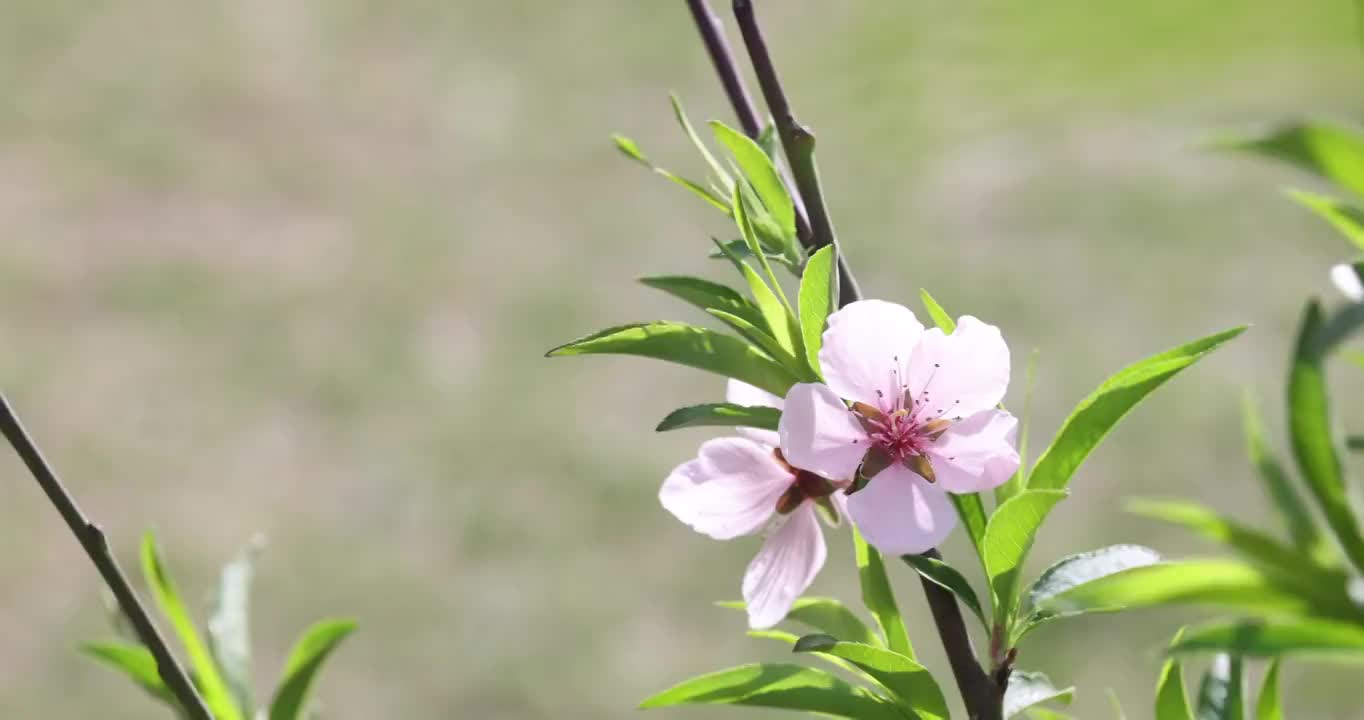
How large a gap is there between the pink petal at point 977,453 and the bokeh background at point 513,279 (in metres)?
1.96

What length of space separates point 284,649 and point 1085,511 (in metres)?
1.52

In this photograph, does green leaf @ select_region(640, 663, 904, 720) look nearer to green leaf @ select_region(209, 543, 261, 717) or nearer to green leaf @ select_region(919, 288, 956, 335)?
green leaf @ select_region(919, 288, 956, 335)

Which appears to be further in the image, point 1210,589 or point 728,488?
point 728,488

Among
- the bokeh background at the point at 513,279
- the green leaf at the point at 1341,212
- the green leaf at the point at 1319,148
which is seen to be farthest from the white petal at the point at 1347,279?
the bokeh background at the point at 513,279

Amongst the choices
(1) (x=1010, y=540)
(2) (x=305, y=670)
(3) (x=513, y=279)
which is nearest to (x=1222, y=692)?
(1) (x=1010, y=540)

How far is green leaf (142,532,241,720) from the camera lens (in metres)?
0.62

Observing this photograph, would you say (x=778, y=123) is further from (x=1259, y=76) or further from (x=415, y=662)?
(x=1259, y=76)

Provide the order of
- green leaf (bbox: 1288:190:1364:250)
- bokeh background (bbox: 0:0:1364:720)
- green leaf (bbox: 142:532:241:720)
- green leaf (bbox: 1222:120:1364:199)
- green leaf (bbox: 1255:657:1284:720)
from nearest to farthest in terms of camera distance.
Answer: green leaf (bbox: 1222:120:1364:199) < green leaf (bbox: 1288:190:1364:250) < green leaf (bbox: 1255:657:1284:720) < green leaf (bbox: 142:532:241:720) < bokeh background (bbox: 0:0:1364:720)

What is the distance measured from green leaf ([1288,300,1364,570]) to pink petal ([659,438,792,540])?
0.22m

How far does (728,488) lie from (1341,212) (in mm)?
221

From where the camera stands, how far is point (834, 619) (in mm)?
519

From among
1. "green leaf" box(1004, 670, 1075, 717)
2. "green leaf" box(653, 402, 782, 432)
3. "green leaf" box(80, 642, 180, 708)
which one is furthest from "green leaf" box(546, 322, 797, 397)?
"green leaf" box(80, 642, 180, 708)

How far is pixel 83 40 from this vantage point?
451 cm

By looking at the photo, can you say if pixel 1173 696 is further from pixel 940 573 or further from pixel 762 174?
pixel 762 174
